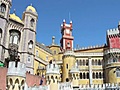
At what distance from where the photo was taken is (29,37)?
5131 centimetres

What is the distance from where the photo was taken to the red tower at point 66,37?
81319 millimetres

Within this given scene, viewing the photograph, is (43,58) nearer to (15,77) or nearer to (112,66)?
(112,66)

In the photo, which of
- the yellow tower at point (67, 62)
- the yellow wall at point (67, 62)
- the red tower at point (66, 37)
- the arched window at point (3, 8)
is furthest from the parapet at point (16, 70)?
→ the red tower at point (66, 37)

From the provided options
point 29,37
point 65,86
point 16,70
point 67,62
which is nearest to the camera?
point 16,70

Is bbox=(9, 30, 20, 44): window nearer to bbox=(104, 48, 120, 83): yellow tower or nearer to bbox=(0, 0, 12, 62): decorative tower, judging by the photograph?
bbox=(0, 0, 12, 62): decorative tower

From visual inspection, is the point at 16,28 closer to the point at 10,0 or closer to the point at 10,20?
the point at 10,20

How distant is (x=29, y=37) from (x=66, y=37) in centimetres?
3247

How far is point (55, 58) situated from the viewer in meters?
66.9

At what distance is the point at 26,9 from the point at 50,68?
29.9 metres

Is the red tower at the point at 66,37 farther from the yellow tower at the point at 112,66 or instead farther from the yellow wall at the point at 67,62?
the yellow tower at the point at 112,66

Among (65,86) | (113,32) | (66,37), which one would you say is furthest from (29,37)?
(66,37)

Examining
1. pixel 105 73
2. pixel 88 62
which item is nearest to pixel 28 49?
pixel 88 62

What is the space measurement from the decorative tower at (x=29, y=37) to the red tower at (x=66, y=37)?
2909cm

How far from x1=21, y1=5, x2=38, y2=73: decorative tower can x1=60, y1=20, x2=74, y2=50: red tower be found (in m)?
29.1
